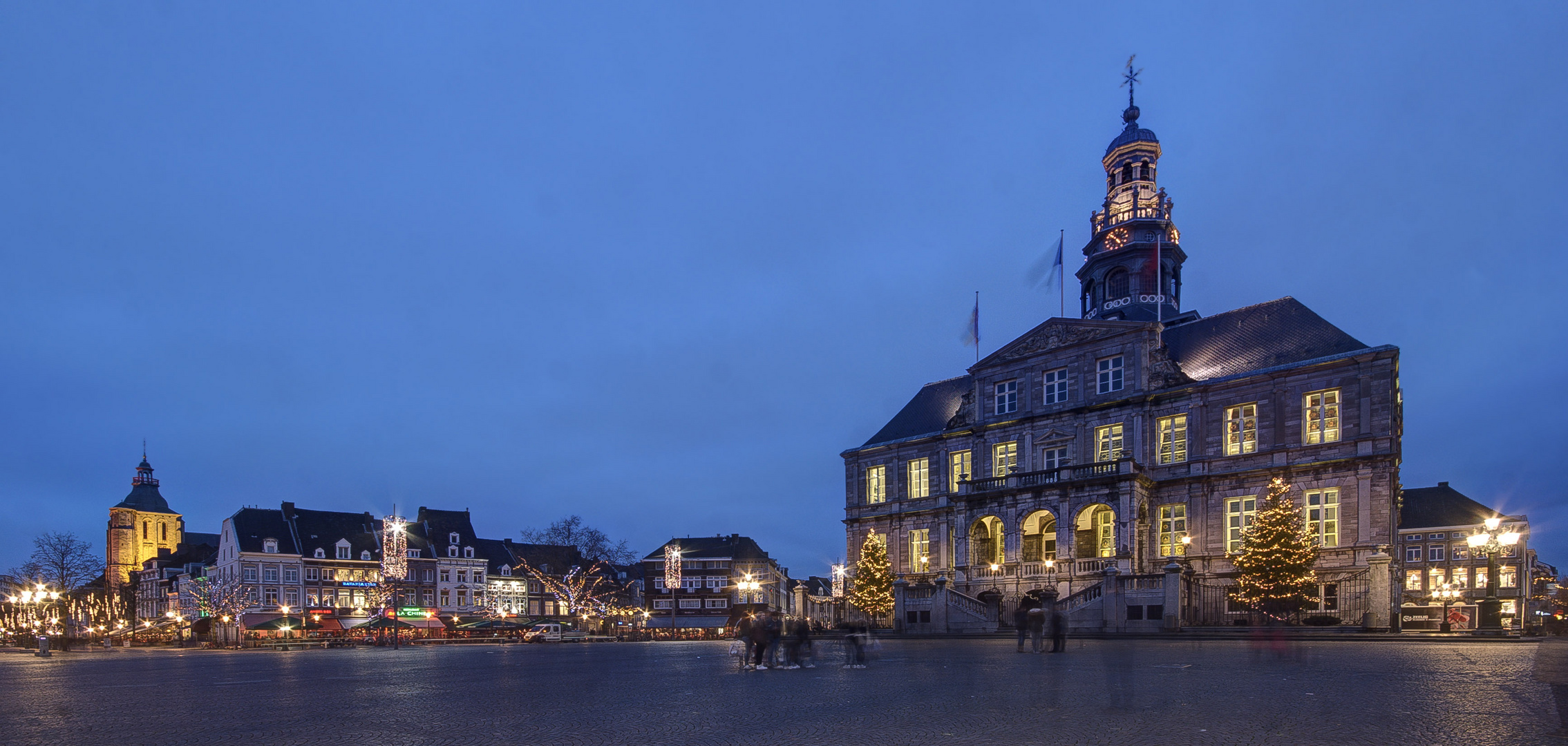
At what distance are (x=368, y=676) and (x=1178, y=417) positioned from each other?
39.5m

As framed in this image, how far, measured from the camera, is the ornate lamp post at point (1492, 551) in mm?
26609

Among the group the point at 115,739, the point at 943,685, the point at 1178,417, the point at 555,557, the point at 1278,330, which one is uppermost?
the point at 1278,330

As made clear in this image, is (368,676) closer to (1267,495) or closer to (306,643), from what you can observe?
(1267,495)

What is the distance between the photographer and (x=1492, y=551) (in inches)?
1064

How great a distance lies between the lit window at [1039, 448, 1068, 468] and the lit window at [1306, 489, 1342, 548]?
39.2 feet

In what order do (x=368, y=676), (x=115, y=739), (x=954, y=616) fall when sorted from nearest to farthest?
(x=115, y=739), (x=368, y=676), (x=954, y=616)

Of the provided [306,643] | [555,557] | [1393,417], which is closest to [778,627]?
[1393,417]

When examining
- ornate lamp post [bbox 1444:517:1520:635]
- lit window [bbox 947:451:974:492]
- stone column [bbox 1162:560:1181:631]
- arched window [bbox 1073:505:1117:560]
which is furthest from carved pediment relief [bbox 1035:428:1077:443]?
ornate lamp post [bbox 1444:517:1520:635]

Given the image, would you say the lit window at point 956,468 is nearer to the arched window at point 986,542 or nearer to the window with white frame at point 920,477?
the window with white frame at point 920,477

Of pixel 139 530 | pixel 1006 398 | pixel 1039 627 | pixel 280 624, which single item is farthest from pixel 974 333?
pixel 139 530

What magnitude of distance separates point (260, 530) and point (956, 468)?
66049 mm

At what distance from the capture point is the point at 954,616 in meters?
44.2

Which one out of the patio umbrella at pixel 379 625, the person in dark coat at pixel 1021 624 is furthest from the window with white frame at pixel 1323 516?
the patio umbrella at pixel 379 625

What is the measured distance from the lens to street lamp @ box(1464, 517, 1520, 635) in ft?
87.2
